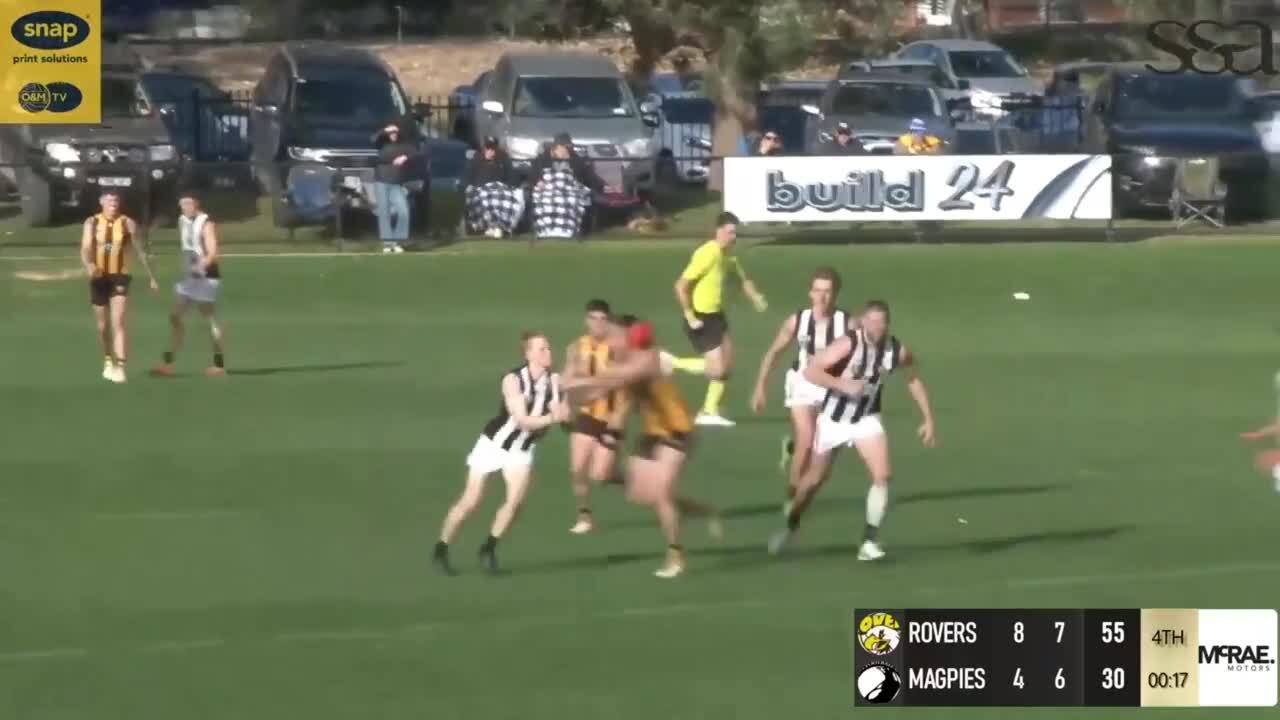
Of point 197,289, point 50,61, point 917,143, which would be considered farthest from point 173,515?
point 50,61

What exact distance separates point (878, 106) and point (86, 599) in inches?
1049

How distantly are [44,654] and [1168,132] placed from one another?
28.2 meters

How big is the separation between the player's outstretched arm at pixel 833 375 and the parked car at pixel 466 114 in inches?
1073

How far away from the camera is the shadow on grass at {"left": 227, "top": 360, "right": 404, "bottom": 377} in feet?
82.8

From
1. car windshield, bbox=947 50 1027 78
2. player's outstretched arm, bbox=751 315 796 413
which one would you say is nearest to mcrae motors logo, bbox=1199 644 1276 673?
player's outstretched arm, bbox=751 315 796 413

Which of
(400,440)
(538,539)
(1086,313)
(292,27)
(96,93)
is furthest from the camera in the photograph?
(292,27)

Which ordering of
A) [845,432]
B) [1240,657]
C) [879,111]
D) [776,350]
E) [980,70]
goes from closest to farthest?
1. [1240,657]
2. [845,432]
3. [776,350]
4. [879,111]
5. [980,70]

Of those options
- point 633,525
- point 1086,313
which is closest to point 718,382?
Answer: point 633,525

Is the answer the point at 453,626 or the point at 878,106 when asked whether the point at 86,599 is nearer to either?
the point at 453,626

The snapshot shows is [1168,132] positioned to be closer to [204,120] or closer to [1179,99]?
[1179,99]

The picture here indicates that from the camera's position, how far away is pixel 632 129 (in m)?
37.9

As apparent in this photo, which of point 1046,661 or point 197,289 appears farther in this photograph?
point 197,289

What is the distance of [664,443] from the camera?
14516 millimetres

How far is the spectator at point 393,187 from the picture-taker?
3472cm
